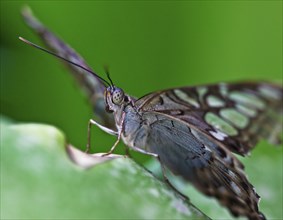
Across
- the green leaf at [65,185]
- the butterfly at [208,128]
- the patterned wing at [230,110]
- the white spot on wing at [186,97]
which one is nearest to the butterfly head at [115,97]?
the butterfly at [208,128]

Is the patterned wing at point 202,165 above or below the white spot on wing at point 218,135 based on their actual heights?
below

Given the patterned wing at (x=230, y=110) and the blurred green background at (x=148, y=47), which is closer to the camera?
the patterned wing at (x=230, y=110)

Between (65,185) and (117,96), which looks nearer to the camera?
(65,185)

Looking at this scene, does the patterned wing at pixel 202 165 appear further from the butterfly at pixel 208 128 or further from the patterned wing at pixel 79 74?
the patterned wing at pixel 79 74

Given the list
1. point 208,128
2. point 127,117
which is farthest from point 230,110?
point 127,117

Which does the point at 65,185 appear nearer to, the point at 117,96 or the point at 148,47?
the point at 117,96

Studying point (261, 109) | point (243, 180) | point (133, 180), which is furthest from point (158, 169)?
point (133, 180)

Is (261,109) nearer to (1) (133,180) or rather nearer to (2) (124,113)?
(1) (133,180)
